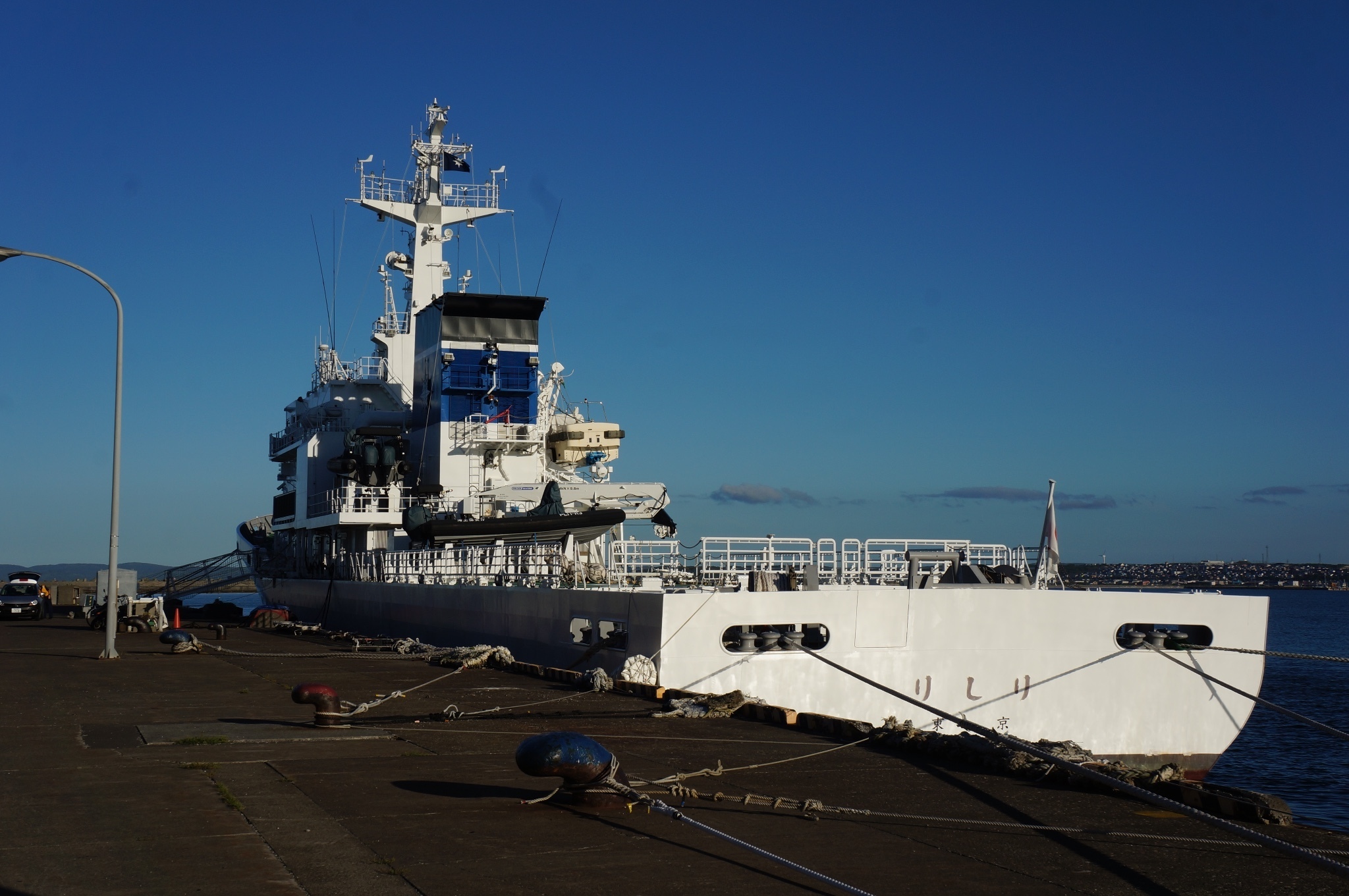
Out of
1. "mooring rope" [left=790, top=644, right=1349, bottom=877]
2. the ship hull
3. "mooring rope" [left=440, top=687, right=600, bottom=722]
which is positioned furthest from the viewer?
the ship hull

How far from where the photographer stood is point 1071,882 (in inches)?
221

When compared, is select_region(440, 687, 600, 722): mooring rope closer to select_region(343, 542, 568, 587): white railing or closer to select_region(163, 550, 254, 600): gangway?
select_region(343, 542, 568, 587): white railing

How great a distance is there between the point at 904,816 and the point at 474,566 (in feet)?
54.2

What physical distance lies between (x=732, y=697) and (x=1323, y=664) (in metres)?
47.0

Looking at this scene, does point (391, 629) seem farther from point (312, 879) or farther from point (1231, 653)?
point (312, 879)

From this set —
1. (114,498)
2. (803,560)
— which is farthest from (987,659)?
(114,498)

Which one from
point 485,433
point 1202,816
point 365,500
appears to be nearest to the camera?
point 1202,816

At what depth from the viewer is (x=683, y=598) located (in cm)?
1434

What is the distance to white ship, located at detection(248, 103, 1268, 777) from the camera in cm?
1509

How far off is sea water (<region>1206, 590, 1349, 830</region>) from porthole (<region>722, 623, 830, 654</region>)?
226 inches

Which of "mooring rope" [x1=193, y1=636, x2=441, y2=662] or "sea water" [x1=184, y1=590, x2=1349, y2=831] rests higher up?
"mooring rope" [x1=193, y1=636, x2=441, y2=662]

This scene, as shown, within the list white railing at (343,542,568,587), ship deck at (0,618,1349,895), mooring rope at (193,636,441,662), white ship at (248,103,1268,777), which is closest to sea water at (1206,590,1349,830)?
white ship at (248,103,1268,777)

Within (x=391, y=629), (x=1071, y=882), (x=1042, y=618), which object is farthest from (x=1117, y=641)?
(x=391, y=629)

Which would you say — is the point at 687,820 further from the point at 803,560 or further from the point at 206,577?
the point at 206,577
